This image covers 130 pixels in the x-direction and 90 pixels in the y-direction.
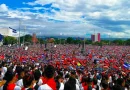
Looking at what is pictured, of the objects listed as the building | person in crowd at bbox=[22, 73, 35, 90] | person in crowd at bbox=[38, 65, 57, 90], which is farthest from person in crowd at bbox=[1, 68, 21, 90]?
the building

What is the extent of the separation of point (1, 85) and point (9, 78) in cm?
48

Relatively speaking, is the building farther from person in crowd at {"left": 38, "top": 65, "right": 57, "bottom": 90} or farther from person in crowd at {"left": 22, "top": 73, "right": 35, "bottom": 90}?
person in crowd at {"left": 38, "top": 65, "right": 57, "bottom": 90}

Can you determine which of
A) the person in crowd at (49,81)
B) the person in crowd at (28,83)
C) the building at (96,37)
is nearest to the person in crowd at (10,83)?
the person in crowd at (28,83)

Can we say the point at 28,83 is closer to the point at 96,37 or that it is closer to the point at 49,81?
the point at 49,81

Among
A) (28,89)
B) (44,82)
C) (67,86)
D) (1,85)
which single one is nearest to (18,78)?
(1,85)

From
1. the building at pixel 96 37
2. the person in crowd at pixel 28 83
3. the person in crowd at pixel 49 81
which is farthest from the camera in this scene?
the building at pixel 96 37

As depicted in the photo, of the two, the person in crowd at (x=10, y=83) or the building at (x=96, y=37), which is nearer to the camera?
the person in crowd at (x=10, y=83)

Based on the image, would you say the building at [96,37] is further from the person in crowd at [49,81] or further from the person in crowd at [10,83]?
the person in crowd at [49,81]

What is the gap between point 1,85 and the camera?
6.48m

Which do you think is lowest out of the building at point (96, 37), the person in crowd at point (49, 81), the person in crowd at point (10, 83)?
the building at point (96, 37)

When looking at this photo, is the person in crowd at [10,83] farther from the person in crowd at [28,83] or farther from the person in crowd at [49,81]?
the person in crowd at [49,81]

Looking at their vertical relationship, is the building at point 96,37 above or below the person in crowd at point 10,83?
below

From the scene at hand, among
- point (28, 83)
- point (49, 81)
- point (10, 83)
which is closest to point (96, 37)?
point (10, 83)

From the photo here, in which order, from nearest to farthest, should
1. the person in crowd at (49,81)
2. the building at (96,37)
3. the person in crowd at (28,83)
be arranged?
1. the person in crowd at (49,81)
2. the person in crowd at (28,83)
3. the building at (96,37)
